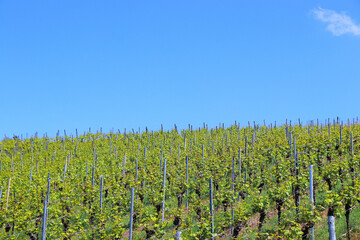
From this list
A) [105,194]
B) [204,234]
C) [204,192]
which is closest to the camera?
[204,234]

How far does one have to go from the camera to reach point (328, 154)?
18188mm

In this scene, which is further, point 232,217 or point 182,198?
point 182,198

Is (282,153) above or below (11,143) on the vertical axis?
below

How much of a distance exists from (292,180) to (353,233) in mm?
2904

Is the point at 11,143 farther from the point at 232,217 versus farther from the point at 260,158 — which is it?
the point at 232,217

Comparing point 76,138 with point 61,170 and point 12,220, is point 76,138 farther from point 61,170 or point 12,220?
point 12,220

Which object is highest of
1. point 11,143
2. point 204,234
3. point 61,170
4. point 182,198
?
point 11,143

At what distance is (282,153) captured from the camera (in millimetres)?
18594

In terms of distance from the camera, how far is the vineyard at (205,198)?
1016 centimetres

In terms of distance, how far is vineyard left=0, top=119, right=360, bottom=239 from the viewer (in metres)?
10.2

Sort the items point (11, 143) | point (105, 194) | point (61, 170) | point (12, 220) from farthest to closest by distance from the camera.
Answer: point (11, 143), point (61, 170), point (105, 194), point (12, 220)

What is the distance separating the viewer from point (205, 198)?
15.8 meters

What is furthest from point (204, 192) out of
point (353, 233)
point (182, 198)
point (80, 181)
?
point (80, 181)

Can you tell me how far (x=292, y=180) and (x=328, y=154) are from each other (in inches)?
275
